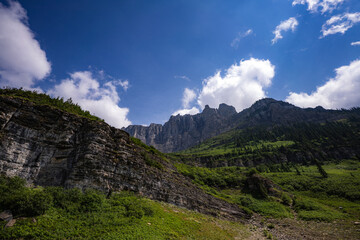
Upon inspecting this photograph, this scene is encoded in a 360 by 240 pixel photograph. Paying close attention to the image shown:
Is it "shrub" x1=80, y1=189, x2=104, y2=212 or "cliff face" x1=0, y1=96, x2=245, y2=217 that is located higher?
"cliff face" x1=0, y1=96, x2=245, y2=217

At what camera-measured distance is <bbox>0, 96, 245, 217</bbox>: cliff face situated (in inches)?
766

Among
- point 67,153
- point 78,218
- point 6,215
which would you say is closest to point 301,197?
point 78,218

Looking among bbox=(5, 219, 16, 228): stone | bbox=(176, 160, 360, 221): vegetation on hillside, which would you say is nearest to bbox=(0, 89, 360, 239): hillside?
bbox=(5, 219, 16, 228): stone

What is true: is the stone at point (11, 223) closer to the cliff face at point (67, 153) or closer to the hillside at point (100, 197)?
the hillside at point (100, 197)

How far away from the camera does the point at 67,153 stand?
23.4m

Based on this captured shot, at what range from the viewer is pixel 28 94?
2633cm

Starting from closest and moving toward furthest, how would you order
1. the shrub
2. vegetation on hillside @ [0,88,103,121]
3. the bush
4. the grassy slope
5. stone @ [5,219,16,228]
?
stone @ [5,219,16,228], the grassy slope, the bush, the shrub, vegetation on hillside @ [0,88,103,121]

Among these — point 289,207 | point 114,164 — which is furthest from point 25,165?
point 289,207

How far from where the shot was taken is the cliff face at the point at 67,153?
19.5m

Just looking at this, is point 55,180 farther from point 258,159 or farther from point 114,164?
point 258,159

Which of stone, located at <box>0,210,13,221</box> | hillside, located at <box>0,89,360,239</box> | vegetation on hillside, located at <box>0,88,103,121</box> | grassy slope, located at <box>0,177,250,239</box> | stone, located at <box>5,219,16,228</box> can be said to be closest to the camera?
stone, located at <box>5,219,16,228</box>

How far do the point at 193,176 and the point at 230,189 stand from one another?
19522 millimetres

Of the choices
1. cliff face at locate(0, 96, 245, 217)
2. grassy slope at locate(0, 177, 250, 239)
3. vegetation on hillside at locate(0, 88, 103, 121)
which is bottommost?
grassy slope at locate(0, 177, 250, 239)

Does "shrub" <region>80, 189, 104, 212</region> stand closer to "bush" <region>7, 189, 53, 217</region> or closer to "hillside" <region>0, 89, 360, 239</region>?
"hillside" <region>0, 89, 360, 239</region>
